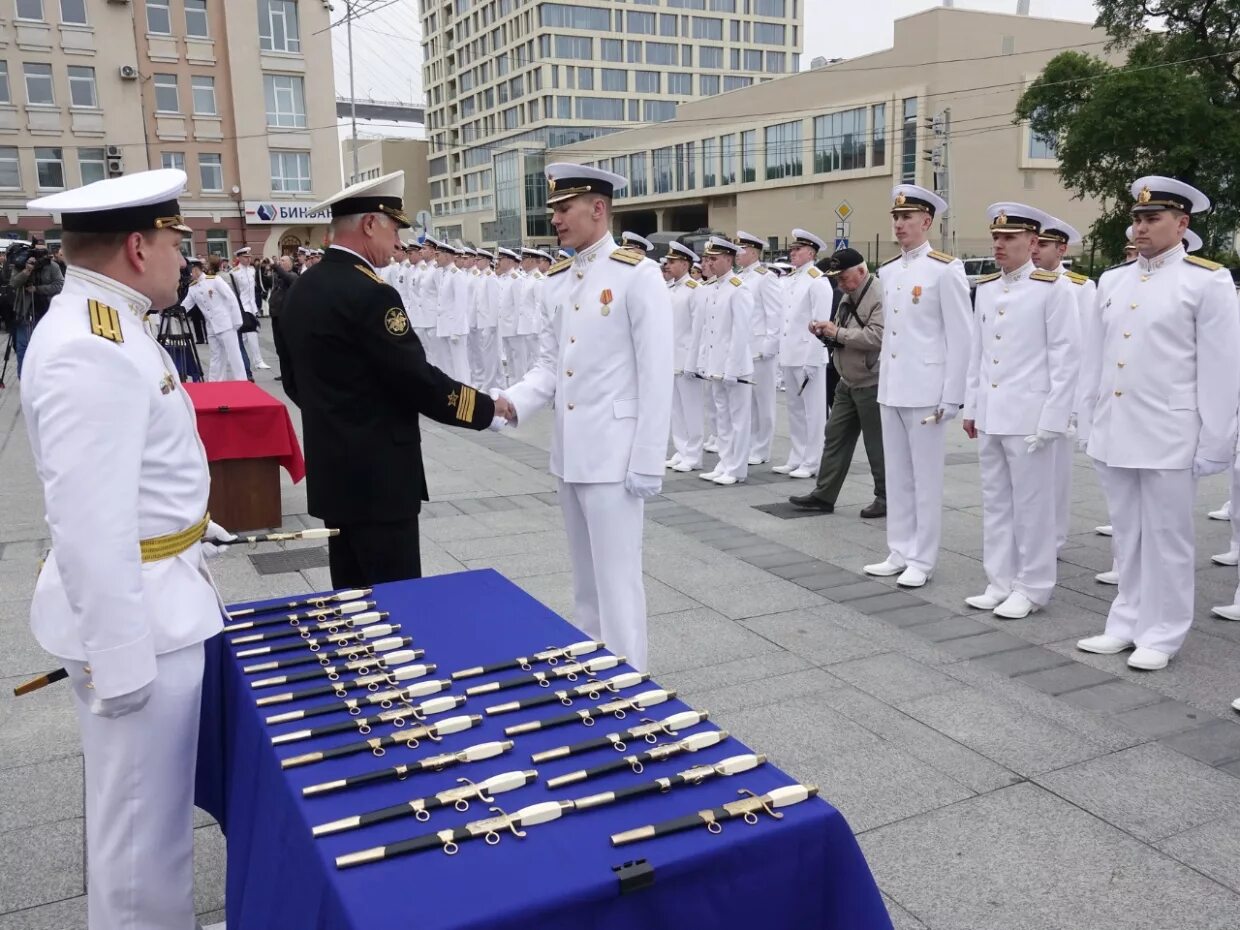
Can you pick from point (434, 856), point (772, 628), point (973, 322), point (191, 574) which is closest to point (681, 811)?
point (434, 856)

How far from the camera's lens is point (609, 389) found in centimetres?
423

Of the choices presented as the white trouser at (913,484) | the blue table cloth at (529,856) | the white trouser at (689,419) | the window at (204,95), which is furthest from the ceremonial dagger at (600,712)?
the window at (204,95)

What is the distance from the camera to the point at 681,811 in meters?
1.85

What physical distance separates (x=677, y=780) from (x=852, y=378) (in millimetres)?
6282

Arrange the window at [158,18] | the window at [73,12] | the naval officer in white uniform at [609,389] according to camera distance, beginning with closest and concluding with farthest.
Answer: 1. the naval officer in white uniform at [609,389]
2. the window at [73,12]
3. the window at [158,18]

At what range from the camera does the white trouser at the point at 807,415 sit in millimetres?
9953

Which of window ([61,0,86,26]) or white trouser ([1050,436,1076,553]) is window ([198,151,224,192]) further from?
white trouser ([1050,436,1076,553])

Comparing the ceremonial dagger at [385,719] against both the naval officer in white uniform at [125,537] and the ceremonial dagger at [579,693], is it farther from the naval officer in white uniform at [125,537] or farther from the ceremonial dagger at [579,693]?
the naval officer in white uniform at [125,537]

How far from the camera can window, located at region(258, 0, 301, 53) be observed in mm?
43781

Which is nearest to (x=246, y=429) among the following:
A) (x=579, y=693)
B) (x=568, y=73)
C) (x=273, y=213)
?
(x=579, y=693)

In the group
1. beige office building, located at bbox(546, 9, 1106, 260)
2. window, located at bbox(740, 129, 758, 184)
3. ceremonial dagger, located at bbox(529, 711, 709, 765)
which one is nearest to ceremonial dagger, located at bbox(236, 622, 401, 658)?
ceremonial dagger, located at bbox(529, 711, 709, 765)

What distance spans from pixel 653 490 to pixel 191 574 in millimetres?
2095

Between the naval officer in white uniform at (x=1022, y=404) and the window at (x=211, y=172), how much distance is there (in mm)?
44265

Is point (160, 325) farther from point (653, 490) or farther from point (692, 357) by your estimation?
point (653, 490)
